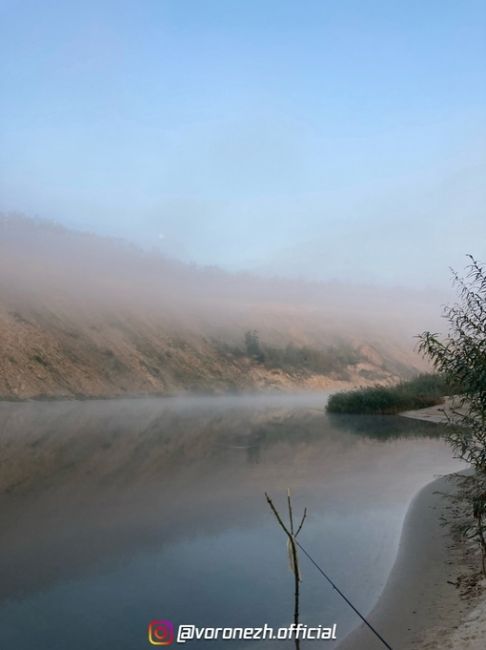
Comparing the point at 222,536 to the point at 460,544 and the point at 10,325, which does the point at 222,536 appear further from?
the point at 10,325

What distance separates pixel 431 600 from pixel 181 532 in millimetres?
4687

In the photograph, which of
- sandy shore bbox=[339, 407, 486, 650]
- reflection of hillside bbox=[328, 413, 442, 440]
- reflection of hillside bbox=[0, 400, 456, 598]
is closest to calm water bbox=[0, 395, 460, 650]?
reflection of hillside bbox=[0, 400, 456, 598]

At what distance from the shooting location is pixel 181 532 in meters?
9.81

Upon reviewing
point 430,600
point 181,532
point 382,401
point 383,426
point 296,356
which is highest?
point 296,356

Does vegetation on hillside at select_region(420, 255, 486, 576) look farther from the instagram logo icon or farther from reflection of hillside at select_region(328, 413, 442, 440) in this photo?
reflection of hillside at select_region(328, 413, 442, 440)

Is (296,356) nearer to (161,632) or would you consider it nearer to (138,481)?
(138,481)

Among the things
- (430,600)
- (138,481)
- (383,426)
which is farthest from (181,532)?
(383,426)

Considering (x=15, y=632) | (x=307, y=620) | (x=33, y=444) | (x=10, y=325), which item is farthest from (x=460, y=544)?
(x=10, y=325)

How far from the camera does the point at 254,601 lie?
6.70 m

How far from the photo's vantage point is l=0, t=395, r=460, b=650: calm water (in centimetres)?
629

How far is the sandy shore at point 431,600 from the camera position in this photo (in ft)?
17.3

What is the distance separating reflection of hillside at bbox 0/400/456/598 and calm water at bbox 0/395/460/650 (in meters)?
0.05

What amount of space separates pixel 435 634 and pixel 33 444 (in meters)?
17.9

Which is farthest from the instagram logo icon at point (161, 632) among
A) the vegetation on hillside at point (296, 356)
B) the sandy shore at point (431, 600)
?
the vegetation on hillside at point (296, 356)
